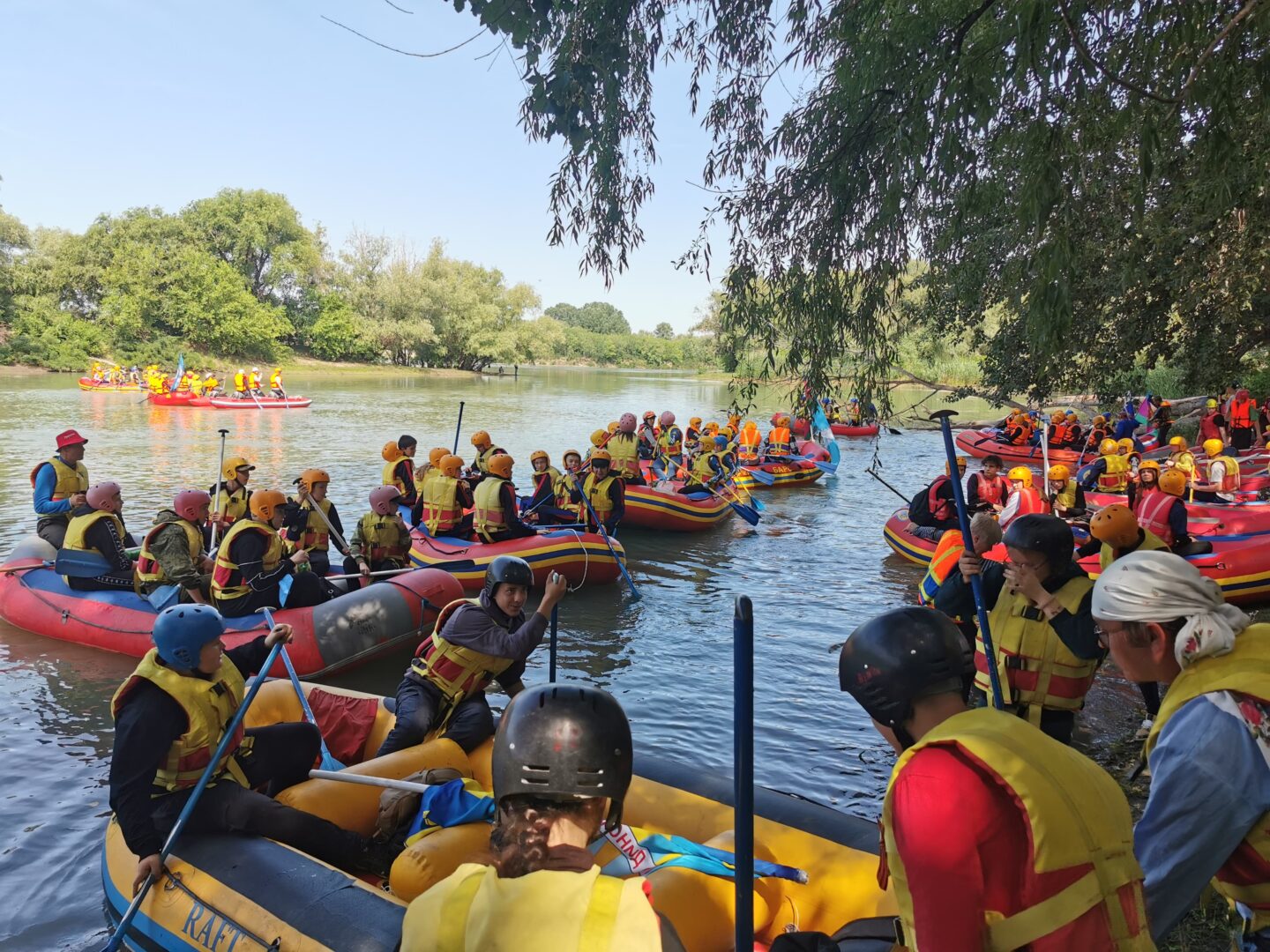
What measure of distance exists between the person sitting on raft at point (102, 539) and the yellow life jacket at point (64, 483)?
1013 mm

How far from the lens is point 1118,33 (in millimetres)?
5930

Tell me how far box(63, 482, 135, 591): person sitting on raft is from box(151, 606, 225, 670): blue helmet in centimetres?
535

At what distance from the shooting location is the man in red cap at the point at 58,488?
9508mm

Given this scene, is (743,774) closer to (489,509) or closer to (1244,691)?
(1244,691)

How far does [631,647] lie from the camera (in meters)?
9.45

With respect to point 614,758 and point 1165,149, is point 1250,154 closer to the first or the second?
point 1165,149

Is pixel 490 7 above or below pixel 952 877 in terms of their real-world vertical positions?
above

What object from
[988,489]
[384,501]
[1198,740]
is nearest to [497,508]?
[384,501]

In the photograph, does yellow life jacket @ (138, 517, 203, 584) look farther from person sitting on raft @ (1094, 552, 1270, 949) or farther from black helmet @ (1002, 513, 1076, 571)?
person sitting on raft @ (1094, 552, 1270, 949)

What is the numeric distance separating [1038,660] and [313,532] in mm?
→ 7864

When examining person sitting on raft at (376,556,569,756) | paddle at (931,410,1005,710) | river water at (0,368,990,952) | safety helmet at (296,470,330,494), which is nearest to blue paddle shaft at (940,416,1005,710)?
paddle at (931,410,1005,710)

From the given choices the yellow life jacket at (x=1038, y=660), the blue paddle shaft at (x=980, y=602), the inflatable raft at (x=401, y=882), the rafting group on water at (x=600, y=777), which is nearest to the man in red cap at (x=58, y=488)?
the rafting group on water at (x=600, y=777)

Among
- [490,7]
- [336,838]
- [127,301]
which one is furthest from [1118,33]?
[127,301]

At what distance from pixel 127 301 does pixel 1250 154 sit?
60712 millimetres
